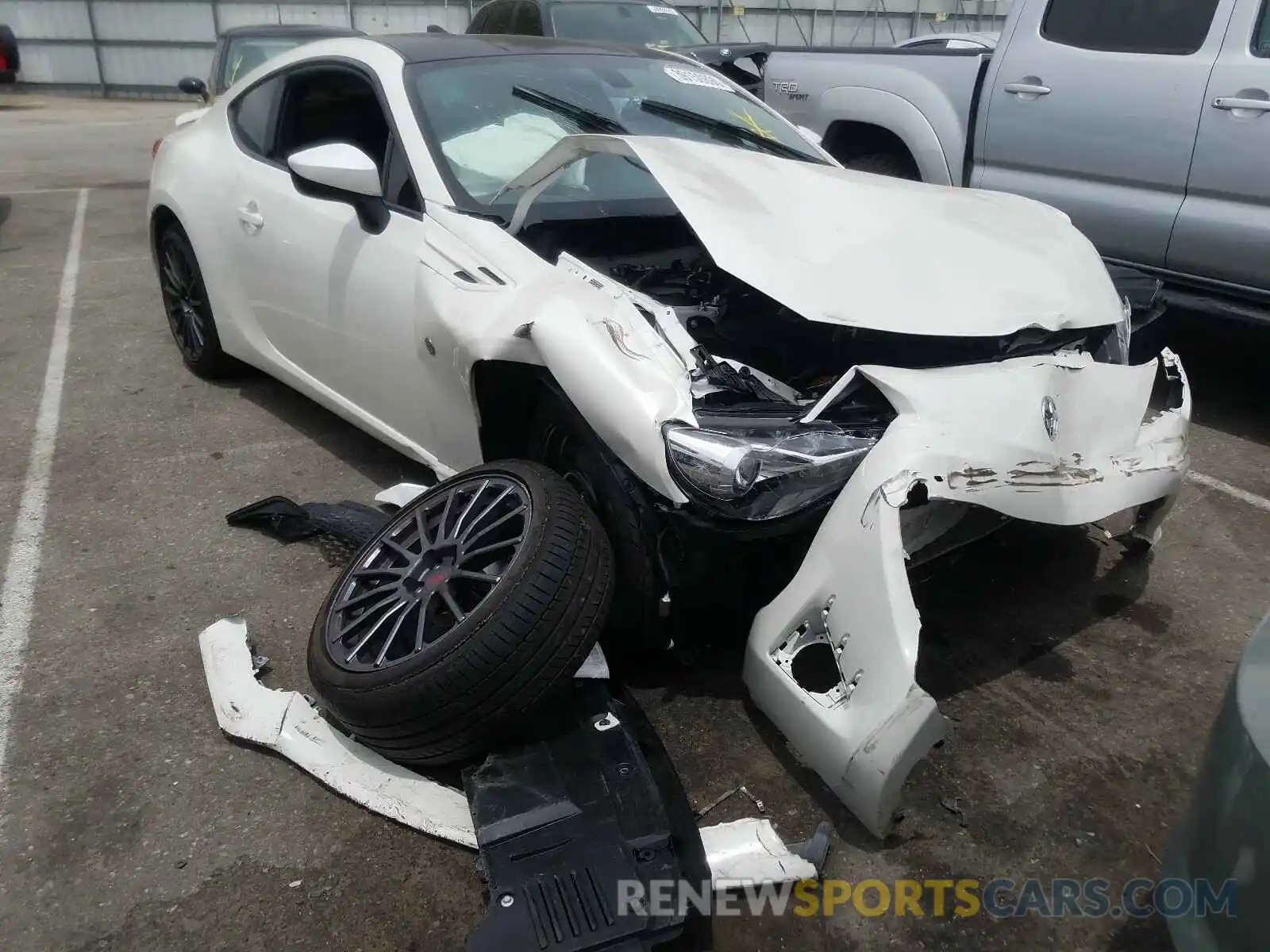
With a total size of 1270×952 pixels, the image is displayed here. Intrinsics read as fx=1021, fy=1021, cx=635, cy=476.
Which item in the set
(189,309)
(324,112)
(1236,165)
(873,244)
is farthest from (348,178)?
(1236,165)

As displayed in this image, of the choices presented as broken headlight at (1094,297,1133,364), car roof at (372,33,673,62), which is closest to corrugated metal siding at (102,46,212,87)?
car roof at (372,33,673,62)

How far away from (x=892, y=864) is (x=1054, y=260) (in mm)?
1683

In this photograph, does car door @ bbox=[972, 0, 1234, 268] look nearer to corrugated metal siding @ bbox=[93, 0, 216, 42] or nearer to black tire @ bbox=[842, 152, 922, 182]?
black tire @ bbox=[842, 152, 922, 182]

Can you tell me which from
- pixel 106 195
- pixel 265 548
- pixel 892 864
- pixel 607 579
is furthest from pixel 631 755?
pixel 106 195

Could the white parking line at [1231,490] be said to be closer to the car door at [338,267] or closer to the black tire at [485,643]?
the black tire at [485,643]

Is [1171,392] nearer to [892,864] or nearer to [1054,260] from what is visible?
[1054,260]

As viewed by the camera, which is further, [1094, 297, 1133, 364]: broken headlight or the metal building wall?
the metal building wall

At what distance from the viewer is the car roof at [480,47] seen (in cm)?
357

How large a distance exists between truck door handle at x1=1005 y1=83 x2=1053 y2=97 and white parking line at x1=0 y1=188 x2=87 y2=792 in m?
4.63

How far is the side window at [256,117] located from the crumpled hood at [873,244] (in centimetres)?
156

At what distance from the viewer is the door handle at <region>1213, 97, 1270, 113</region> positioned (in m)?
4.04

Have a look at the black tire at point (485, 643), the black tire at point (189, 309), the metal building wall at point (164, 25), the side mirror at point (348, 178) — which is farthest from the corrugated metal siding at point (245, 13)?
the black tire at point (485, 643)

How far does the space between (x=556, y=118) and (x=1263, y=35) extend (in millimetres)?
2963

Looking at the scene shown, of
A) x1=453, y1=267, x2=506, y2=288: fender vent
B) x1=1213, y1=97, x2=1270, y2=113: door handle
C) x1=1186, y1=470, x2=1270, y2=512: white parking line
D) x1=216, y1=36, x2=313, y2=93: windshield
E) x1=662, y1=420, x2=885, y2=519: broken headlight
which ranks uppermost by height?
x1=1213, y1=97, x2=1270, y2=113: door handle
